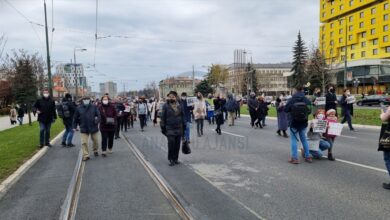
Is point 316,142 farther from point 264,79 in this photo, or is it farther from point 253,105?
point 264,79

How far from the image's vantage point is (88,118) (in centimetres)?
979

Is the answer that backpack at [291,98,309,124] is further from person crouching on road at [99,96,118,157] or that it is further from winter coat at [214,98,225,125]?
winter coat at [214,98,225,125]

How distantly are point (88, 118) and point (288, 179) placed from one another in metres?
5.87

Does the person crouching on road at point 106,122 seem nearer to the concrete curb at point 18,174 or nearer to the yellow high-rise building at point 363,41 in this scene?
the concrete curb at point 18,174

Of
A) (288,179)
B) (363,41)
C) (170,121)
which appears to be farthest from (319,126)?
(363,41)

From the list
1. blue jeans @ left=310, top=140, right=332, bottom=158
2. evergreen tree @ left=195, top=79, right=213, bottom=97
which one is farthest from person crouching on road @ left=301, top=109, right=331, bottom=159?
evergreen tree @ left=195, top=79, right=213, bottom=97

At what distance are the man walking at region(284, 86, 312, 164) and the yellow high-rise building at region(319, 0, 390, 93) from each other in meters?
59.7

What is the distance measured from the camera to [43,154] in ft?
35.0

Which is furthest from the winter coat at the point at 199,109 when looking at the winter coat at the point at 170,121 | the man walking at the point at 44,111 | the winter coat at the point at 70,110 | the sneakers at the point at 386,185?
the sneakers at the point at 386,185

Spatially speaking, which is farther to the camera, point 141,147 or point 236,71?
point 236,71

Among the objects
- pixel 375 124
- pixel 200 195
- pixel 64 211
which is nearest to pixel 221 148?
pixel 200 195

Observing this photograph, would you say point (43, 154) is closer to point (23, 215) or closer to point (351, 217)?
point (23, 215)

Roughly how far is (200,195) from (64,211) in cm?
213

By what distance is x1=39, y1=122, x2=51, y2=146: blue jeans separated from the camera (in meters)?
11.7
